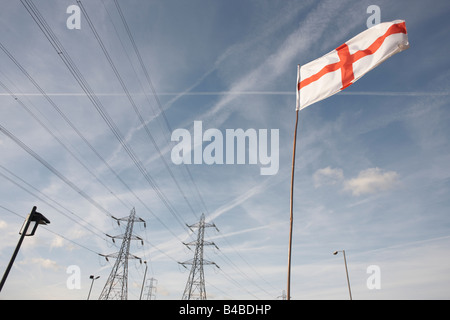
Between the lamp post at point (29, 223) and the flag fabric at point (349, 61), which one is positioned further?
the flag fabric at point (349, 61)

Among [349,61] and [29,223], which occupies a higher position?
[349,61]

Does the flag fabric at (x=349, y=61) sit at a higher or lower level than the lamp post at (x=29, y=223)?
higher

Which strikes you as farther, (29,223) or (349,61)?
(349,61)

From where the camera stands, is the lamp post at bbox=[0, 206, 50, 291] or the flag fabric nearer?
the lamp post at bbox=[0, 206, 50, 291]

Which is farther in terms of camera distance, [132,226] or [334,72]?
[132,226]

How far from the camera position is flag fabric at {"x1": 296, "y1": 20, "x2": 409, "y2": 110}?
8976mm

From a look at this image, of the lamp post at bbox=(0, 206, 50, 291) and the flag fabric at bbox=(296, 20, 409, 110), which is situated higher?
the flag fabric at bbox=(296, 20, 409, 110)

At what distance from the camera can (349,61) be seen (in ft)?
32.1

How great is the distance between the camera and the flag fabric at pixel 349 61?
8.98 meters
